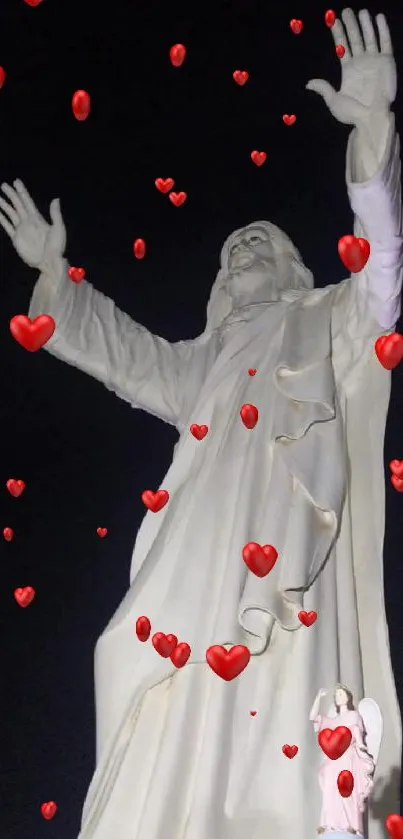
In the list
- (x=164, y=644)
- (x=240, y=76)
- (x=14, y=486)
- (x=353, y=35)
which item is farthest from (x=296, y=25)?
(x=164, y=644)

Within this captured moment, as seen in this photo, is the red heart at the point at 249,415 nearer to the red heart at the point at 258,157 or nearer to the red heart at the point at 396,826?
the red heart at the point at 396,826

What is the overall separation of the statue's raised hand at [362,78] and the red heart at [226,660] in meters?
1.12

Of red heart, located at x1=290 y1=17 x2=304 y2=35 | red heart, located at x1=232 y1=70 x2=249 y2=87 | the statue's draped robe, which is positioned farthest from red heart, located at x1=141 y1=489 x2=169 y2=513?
red heart, located at x1=290 y1=17 x2=304 y2=35

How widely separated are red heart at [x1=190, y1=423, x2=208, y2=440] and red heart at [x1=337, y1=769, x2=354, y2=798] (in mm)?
1034

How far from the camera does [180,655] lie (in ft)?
8.95

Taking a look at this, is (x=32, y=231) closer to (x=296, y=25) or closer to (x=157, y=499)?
(x=157, y=499)

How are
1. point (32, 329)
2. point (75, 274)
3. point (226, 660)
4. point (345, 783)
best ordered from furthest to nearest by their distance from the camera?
1. point (75, 274)
2. point (32, 329)
3. point (226, 660)
4. point (345, 783)

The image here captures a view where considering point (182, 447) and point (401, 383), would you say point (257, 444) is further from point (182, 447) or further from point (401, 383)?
point (401, 383)

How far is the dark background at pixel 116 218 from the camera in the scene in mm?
4203

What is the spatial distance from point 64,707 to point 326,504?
4.93ft

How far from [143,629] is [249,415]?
1.77 ft

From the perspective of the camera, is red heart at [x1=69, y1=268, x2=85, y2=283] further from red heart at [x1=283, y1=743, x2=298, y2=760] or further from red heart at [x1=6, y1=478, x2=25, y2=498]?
red heart at [x1=283, y1=743, x2=298, y2=760]

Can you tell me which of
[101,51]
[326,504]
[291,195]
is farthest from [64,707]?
[101,51]

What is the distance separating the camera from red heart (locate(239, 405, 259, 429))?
3070 mm
